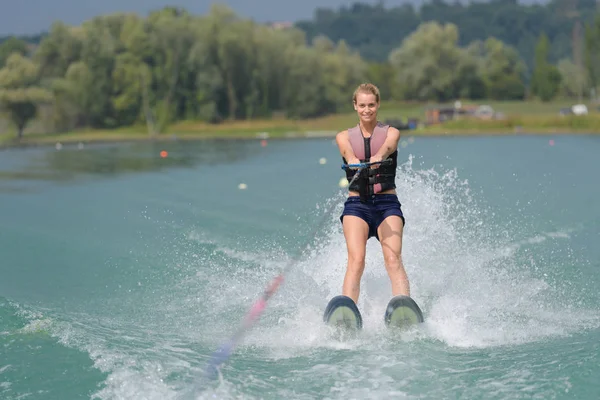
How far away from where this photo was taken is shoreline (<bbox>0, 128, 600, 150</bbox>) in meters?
43.2

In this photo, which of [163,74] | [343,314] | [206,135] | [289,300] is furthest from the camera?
[163,74]

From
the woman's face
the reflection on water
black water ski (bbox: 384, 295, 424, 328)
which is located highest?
the woman's face

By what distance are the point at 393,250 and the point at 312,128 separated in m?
51.3

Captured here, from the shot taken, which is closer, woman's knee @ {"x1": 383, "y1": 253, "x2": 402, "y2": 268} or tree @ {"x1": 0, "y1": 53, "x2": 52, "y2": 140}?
woman's knee @ {"x1": 383, "y1": 253, "x2": 402, "y2": 268}

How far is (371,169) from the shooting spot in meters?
5.75

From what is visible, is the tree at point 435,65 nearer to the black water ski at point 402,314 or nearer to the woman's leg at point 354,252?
the woman's leg at point 354,252

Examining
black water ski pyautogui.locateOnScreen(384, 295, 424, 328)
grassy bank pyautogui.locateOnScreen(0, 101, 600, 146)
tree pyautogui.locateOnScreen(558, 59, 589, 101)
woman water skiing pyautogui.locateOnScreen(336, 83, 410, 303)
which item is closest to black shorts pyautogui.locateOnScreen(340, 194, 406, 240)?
woman water skiing pyautogui.locateOnScreen(336, 83, 410, 303)

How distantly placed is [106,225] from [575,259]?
6.97 meters

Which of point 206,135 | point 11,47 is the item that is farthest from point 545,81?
point 11,47

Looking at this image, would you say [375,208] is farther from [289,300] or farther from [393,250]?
[289,300]

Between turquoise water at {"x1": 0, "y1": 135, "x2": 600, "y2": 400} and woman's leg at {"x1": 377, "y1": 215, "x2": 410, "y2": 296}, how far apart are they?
33 cm

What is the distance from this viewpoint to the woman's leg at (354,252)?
564 centimetres

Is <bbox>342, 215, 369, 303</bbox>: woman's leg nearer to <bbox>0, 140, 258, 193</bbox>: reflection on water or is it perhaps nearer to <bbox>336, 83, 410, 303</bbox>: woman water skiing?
<bbox>336, 83, 410, 303</bbox>: woman water skiing

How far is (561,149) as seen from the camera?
98.9ft
